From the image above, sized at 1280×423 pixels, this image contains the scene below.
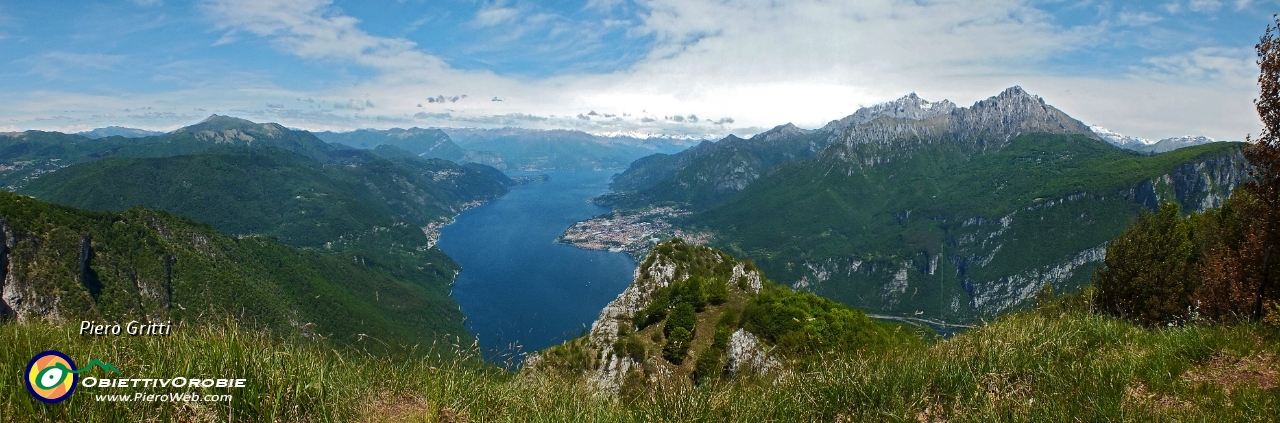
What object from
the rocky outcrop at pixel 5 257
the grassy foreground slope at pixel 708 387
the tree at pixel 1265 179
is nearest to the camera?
the grassy foreground slope at pixel 708 387

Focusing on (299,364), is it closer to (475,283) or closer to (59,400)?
(59,400)

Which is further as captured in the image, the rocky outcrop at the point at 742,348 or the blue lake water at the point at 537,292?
the blue lake water at the point at 537,292

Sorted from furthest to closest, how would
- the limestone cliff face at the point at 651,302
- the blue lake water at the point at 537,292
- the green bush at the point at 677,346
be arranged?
1. the blue lake water at the point at 537,292
2. the green bush at the point at 677,346
3. the limestone cliff face at the point at 651,302

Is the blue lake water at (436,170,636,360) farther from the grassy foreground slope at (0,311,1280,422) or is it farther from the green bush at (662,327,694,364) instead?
the grassy foreground slope at (0,311,1280,422)

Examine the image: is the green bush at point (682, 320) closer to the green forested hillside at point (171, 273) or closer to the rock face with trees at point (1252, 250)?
the rock face with trees at point (1252, 250)

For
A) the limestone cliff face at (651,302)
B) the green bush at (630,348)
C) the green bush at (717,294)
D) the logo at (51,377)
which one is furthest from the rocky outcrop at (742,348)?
the logo at (51,377)

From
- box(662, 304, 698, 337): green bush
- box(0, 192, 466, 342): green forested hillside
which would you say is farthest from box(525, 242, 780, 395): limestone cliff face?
box(0, 192, 466, 342): green forested hillside

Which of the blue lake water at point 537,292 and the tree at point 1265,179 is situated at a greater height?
the tree at point 1265,179
